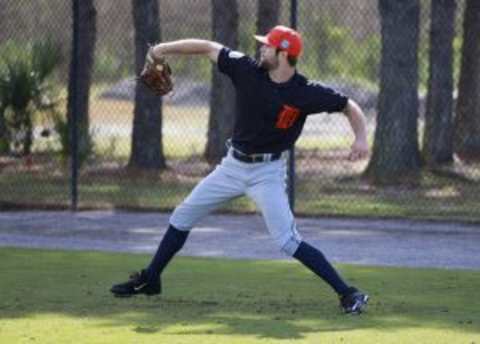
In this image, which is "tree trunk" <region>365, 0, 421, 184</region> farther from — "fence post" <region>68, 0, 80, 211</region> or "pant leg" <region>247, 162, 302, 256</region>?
"pant leg" <region>247, 162, 302, 256</region>

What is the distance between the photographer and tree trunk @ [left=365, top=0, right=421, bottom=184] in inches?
760

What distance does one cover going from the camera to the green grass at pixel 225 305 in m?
9.01

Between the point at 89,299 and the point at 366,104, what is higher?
the point at 89,299

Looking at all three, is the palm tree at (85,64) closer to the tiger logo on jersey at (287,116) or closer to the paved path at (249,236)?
the paved path at (249,236)

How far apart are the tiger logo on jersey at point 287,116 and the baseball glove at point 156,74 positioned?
1068 mm

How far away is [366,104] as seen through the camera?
121 feet

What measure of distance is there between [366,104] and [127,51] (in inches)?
316

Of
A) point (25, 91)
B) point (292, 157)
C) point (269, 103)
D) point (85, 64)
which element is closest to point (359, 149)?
point (269, 103)

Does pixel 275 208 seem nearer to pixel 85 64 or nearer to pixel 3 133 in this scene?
pixel 3 133

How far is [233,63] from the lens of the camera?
10023 millimetres

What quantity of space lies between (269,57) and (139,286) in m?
1.98

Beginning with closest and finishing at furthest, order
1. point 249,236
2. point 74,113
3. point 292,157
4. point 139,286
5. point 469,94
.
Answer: point 139,286 → point 249,236 → point 292,157 → point 74,113 → point 469,94

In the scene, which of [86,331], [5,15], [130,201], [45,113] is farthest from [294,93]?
[5,15]

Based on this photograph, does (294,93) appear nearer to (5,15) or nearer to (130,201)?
(130,201)
